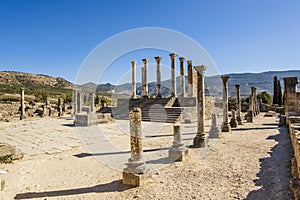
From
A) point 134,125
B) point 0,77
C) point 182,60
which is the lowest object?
point 134,125

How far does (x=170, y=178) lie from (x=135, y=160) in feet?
3.16

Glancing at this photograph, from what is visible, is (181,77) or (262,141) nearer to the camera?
(262,141)

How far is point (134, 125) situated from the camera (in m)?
5.10

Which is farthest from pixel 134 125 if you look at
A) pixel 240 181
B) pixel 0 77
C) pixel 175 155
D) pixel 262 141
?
pixel 0 77

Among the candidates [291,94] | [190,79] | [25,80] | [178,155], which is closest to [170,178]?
[178,155]

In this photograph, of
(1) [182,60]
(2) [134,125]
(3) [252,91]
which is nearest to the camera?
(2) [134,125]

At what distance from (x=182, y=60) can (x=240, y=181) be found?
1798 cm

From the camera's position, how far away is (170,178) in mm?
5012

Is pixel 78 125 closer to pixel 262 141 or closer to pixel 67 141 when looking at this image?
pixel 67 141

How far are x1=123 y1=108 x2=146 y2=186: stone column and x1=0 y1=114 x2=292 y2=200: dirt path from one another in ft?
0.77

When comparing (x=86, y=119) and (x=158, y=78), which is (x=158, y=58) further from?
(x=86, y=119)

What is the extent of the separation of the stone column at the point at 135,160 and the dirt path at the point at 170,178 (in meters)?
0.24

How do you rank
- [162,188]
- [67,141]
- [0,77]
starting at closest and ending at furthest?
[162,188], [67,141], [0,77]

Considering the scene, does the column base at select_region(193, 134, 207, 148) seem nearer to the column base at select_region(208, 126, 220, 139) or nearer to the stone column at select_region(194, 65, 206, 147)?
the stone column at select_region(194, 65, 206, 147)
